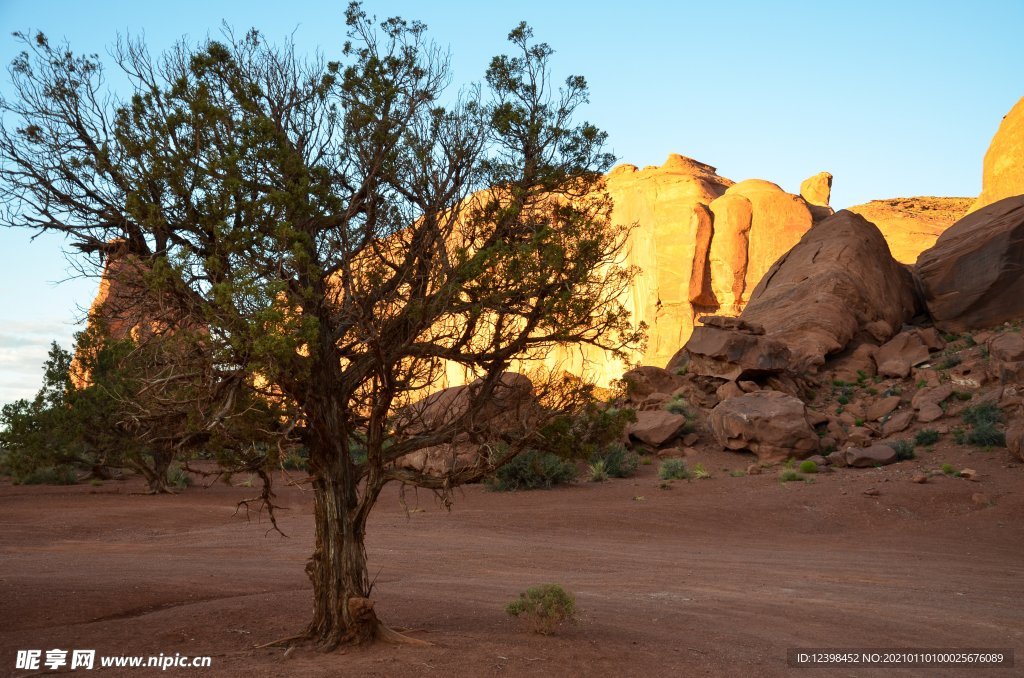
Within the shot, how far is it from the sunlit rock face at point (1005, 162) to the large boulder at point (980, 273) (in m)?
11.2

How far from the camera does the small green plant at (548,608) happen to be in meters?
8.51

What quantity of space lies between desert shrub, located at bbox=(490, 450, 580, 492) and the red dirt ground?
23.1 inches

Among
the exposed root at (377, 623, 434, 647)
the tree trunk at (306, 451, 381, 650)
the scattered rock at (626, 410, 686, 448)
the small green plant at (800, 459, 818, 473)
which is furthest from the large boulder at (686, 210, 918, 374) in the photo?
the tree trunk at (306, 451, 381, 650)

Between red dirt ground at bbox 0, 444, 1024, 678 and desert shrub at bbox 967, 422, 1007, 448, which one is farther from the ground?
desert shrub at bbox 967, 422, 1007, 448

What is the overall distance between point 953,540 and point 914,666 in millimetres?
10894

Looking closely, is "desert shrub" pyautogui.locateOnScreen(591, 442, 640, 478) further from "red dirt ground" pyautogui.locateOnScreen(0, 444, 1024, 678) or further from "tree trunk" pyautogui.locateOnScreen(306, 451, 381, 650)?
"tree trunk" pyautogui.locateOnScreen(306, 451, 381, 650)


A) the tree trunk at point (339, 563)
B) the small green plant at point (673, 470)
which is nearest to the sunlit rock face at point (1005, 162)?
the small green plant at point (673, 470)

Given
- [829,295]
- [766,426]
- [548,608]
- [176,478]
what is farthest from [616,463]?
[548,608]

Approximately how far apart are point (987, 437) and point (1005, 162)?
29394 millimetres

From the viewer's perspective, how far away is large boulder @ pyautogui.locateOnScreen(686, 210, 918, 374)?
32.2 metres

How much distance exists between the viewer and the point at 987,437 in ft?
74.7

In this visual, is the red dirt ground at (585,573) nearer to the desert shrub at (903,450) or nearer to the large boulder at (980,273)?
the desert shrub at (903,450)

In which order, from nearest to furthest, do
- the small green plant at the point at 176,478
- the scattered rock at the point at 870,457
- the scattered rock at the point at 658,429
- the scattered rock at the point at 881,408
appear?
1. the scattered rock at the point at 870,457
2. the scattered rock at the point at 881,408
3. the scattered rock at the point at 658,429
4. the small green plant at the point at 176,478

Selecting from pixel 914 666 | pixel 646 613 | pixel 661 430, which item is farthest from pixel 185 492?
pixel 914 666
